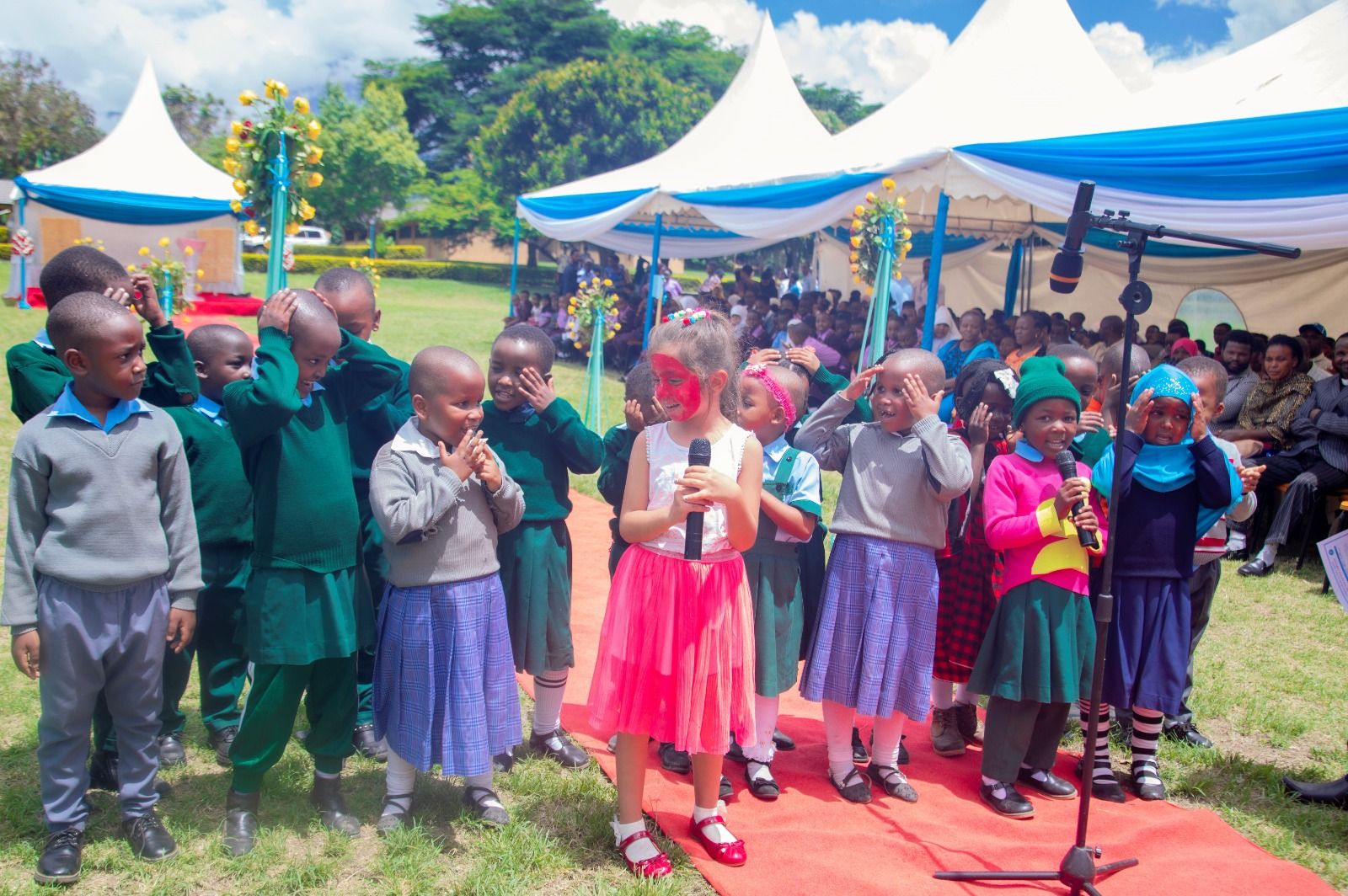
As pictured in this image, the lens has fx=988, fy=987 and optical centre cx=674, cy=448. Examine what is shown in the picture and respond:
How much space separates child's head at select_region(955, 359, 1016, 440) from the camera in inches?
151

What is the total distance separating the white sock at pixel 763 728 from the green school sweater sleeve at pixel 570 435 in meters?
1.00

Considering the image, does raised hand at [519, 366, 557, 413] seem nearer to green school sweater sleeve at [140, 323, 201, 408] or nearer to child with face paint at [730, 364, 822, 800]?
child with face paint at [730, 364, 822, 800]

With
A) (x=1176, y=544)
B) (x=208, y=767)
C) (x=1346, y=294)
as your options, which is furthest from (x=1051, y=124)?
(x=208, y=767)

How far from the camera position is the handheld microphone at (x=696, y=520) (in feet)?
8.12

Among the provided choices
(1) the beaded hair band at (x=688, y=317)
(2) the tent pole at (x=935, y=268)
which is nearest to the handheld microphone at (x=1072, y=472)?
(1) the beaded hair band at (x=688, y=317)

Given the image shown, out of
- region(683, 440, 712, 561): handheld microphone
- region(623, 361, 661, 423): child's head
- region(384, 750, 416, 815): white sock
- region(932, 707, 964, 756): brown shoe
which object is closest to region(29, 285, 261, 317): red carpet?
region(623, 361, 661, 423): child's head

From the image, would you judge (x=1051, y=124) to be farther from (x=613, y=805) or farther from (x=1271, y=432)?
(x=613, y=805)

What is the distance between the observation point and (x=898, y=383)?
3369 millimetres

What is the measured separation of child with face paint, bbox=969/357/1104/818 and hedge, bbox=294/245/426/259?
3758cm

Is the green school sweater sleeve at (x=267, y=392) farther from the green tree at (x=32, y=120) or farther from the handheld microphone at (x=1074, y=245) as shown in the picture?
the green tree at (x=32, y=120)

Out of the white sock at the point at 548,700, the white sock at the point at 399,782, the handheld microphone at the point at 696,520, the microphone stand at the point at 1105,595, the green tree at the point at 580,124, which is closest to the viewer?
the handheld microphone at the point at 696,520

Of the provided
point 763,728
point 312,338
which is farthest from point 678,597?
point 312,338

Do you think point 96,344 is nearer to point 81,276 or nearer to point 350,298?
point 81,276

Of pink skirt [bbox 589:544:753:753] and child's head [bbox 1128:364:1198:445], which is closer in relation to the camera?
pink skirt [bbox 589:544:753:753]
